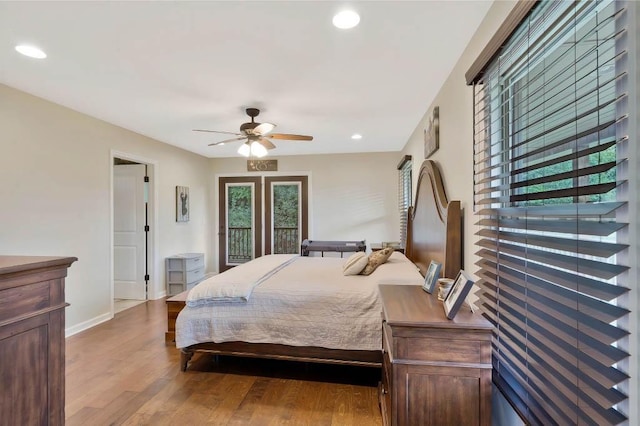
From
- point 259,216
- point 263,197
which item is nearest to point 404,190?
point 263,197

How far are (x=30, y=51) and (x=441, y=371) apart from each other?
10.4 feet

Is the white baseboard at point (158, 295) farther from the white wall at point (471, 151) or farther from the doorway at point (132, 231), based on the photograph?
the white wall at point (471, 151)

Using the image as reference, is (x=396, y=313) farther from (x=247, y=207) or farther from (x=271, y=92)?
(x=247, y=207)

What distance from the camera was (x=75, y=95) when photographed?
116 inches

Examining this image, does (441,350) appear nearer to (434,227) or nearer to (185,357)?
(434,227)

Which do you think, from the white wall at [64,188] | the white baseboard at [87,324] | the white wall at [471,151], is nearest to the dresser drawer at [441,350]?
the white wall at [471,151]

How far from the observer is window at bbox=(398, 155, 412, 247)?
14.5ft

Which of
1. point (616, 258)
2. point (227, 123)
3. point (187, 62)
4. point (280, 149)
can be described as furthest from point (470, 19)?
point (280, 149)

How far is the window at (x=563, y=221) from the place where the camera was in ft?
2.70

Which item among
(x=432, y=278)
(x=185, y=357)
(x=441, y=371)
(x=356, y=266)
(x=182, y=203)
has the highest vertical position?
(x=182, y=203)

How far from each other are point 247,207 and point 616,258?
5780mm

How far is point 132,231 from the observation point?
4758 millimetres

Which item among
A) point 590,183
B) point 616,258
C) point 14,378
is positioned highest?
point 590,183

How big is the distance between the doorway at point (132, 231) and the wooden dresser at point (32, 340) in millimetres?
3459
